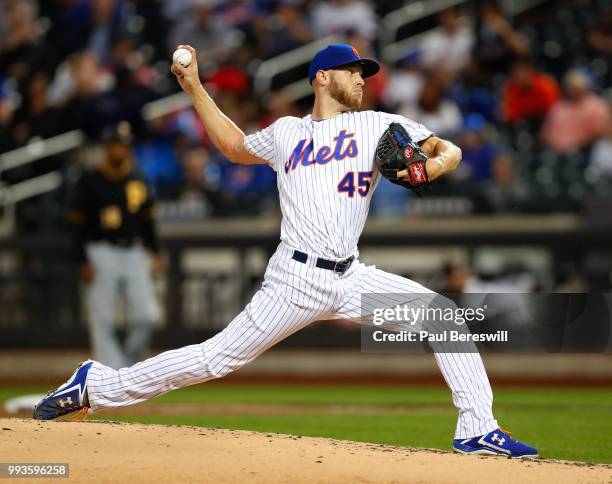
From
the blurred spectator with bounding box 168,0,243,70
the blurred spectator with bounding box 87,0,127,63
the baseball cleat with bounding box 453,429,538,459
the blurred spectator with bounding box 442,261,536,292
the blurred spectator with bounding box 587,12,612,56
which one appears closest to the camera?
the baseball cleat with bounding box 453,429,538,459

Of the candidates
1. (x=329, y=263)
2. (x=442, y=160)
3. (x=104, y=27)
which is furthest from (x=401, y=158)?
(x=104, y=27)

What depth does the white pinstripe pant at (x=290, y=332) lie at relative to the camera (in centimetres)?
561

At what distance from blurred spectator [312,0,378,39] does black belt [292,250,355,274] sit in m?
9.37

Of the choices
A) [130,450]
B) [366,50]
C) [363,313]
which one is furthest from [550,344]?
[130,450]

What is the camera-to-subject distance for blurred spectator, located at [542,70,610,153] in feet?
42.1

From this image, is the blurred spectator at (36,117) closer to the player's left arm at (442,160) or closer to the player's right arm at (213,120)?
the player's right arm at (213,120)

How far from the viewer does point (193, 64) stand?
6.05 metres

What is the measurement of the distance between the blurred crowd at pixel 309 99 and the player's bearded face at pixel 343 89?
22.2 feet

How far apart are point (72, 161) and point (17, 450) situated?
9.46 m

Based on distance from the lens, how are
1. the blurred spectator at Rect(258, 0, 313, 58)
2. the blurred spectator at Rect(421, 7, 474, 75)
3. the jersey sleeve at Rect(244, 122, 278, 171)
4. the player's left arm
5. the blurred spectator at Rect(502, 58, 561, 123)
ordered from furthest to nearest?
the blurred spectator at Rect(258, 0, 313, 58)
the blurred spectator at Rect(421, 7, 474, 75)
the blurred spectator at Rect(502, 58, 561, 123)
the jersey sleeve at Rect(244, 122, 278, 171)
the player's left arm

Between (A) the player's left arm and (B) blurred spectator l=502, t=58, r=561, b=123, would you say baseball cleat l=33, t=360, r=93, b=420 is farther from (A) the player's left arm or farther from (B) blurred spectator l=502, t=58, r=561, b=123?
(B) blurred spectator l=502, t=58, r=561, b=123

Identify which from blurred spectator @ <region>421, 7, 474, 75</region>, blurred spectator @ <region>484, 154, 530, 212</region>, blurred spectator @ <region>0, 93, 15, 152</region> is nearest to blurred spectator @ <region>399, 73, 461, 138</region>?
blurred spectator @ <region>421, 7, 474, 75</region>

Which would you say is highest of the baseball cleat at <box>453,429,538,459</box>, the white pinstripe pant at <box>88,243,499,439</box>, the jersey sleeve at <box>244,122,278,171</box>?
the jersey sleeve at <box>244,122,278,171</box>

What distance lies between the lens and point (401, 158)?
5441mm
